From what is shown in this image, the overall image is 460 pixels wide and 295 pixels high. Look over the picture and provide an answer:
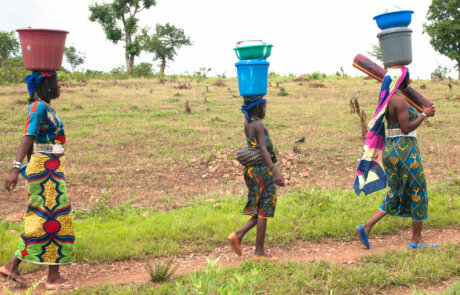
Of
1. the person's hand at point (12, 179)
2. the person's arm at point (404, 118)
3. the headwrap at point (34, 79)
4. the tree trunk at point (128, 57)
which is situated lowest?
the person's hand at point (12, 179)

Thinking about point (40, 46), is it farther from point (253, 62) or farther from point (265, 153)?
point (265, 153)

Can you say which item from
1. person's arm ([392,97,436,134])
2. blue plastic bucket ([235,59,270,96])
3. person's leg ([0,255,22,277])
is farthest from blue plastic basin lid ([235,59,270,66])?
person's leg ([0,255,22,277])

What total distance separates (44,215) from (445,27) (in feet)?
105

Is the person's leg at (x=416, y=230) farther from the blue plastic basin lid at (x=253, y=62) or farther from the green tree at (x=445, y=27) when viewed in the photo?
the green tree at (x=445, y=27)

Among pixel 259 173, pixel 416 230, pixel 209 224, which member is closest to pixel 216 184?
pixel 209 224

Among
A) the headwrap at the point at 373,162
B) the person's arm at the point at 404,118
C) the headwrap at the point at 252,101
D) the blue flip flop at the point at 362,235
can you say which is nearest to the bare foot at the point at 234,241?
the headwrap at the point at 252,101

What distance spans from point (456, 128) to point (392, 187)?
7.66 m

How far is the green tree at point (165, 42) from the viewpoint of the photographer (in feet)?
121

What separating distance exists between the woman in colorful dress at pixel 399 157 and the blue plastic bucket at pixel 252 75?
1272mm

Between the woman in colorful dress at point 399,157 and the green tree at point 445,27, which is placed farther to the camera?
the green tree at point 445,27

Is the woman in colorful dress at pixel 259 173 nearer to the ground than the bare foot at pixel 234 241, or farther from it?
Answer: farther from it

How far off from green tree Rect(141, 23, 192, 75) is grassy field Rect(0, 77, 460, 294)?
2183 cm

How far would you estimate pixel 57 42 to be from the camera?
3.85 metres

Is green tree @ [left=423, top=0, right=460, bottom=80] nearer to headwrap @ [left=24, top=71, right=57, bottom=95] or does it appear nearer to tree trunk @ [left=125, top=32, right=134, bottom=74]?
tree trunk @ [left=125, top=32, right=134, bottom=74]
